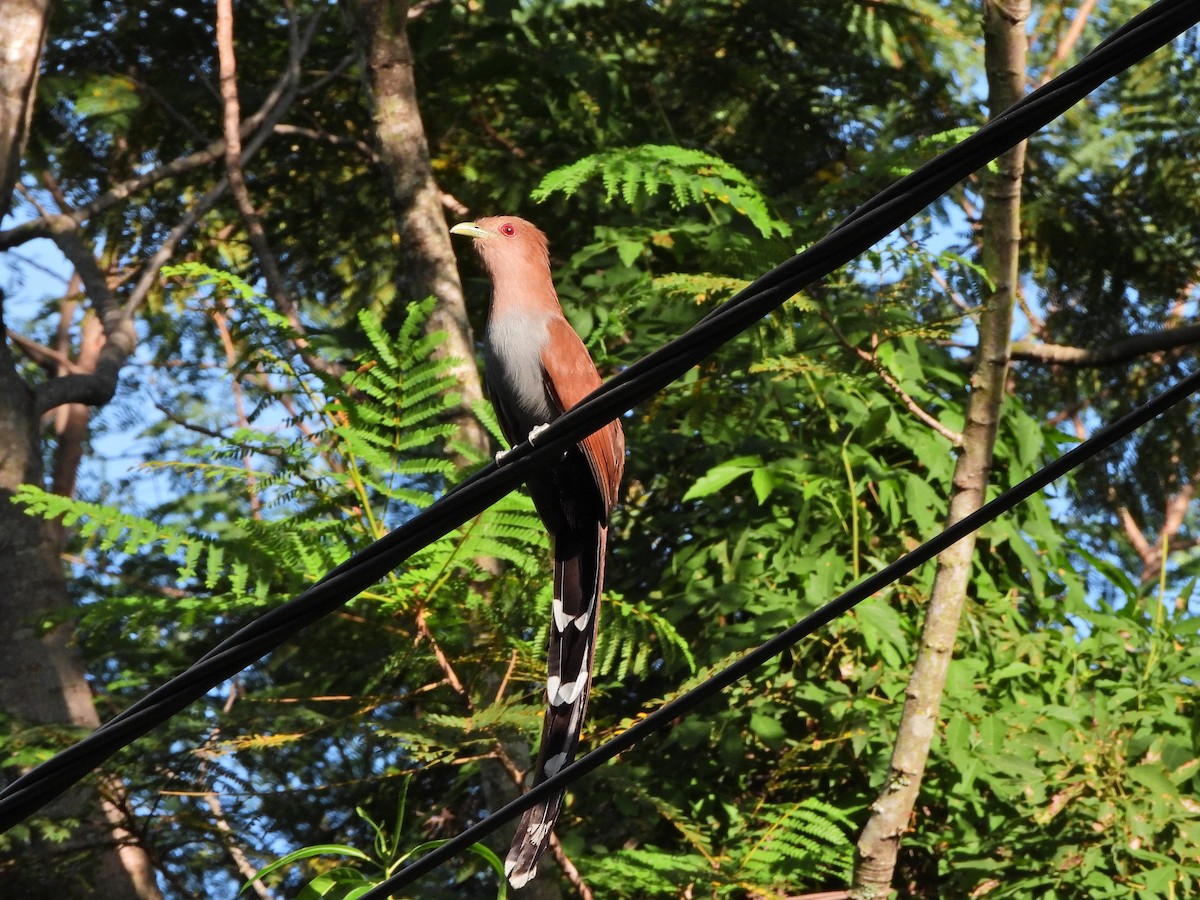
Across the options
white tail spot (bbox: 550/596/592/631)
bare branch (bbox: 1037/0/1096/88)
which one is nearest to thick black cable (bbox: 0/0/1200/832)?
white tail spot (bbox: 550/596/592/631)

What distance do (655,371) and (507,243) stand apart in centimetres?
216

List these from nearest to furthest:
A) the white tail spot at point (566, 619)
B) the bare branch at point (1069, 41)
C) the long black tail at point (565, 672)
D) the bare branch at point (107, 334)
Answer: the long black tail at point (565, 672), the white tail spot at point (566, 619), the bare branch at point (107, 334), the bare branch at point (1069, 41)

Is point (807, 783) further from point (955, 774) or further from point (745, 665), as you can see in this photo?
point (745, 665)

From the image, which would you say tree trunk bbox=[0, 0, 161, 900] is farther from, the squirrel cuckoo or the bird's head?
the bird's head

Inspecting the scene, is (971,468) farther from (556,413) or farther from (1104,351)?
(1104,351)

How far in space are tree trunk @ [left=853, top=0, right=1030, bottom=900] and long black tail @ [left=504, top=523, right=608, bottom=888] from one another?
100 cm

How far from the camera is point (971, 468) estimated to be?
3994 millimetres

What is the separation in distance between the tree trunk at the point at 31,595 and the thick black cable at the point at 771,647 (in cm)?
303

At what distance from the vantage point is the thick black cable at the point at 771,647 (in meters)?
2.04

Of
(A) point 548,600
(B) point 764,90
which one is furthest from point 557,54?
(A) point 548,600

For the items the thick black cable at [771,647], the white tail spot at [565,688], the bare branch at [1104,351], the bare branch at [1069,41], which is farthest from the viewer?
the bare branch at [1069,41]

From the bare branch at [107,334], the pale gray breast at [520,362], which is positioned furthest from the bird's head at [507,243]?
the bare branch at [107,334]

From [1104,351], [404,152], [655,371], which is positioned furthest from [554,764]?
[1104,351]

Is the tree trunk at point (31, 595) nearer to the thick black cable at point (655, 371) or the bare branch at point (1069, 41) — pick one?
the thick black cable at point (655, 371)
